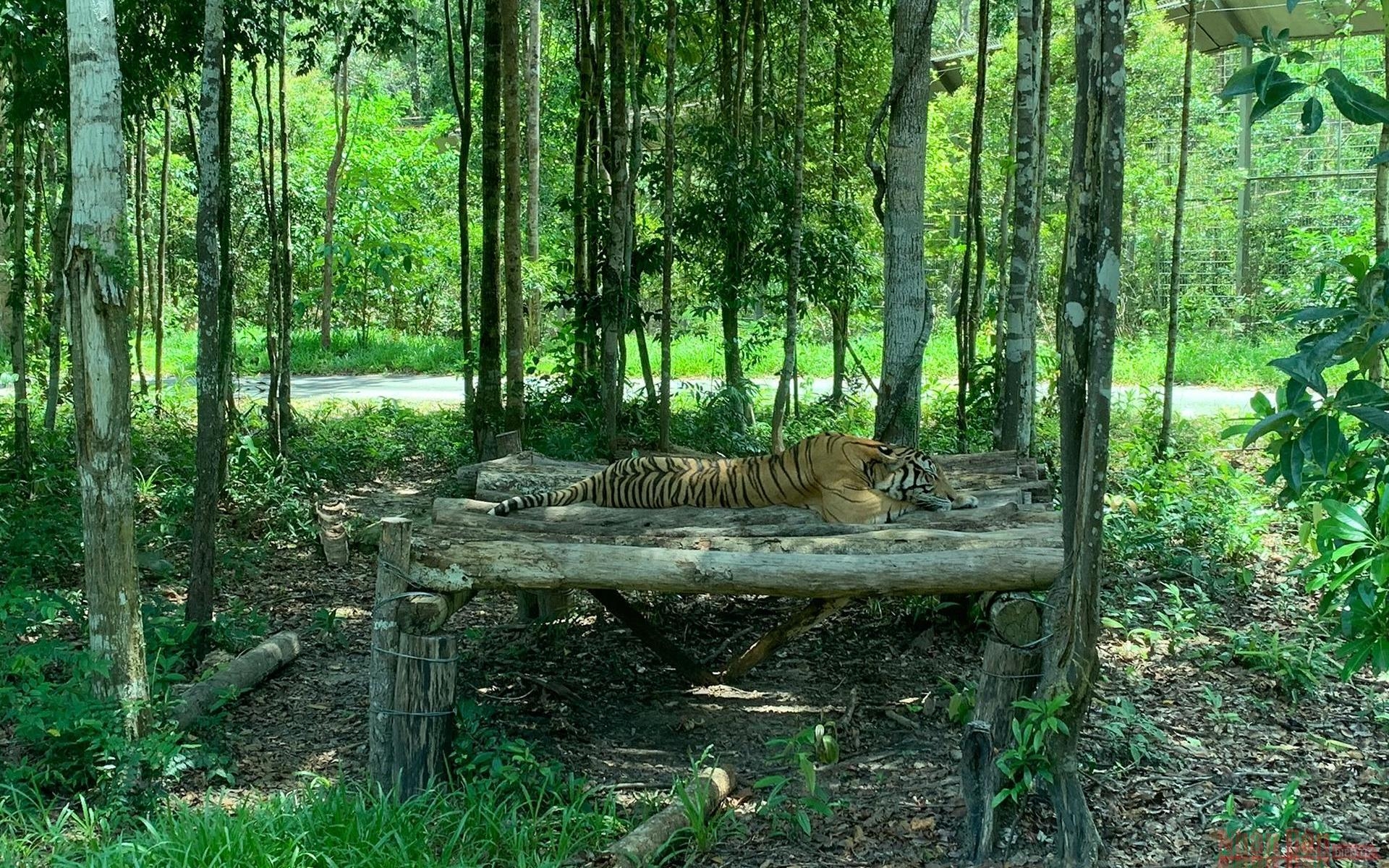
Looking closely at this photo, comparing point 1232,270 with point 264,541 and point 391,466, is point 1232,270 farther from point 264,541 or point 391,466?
point 264,541

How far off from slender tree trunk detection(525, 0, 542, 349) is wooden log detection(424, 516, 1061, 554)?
12053mm

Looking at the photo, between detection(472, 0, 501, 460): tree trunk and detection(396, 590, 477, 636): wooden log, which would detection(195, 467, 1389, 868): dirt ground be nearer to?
detection(396, 590, 477, 636): wooden log

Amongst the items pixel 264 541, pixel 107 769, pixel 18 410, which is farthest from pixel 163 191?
pixel 107 769

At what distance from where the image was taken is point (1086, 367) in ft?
12.7

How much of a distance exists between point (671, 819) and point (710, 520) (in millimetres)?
1752

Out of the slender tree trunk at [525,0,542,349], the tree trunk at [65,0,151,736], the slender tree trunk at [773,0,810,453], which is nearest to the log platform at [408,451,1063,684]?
the tree trunk at [65,0,151,736]

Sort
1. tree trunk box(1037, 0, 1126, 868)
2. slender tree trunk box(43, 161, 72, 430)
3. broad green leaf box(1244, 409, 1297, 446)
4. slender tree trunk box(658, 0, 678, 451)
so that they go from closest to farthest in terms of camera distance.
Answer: broad green leaf box(1244, 409, 1297, 446)
tree trunk box(1037, 0, 1126, 868)
slender tree trunk box(43, 161, 72, 430)
slender tree trunk box(658, 0, 678, 451)

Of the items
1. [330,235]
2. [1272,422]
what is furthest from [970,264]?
[330,235]

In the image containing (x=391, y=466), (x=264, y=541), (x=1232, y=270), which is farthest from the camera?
(x=1232, y=270)

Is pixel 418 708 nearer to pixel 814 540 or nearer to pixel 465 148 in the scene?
pixel 814 540

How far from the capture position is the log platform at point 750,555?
15.2ft

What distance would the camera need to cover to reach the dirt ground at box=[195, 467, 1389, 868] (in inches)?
177

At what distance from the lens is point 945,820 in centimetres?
453

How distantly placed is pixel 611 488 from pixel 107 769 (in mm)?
3026
